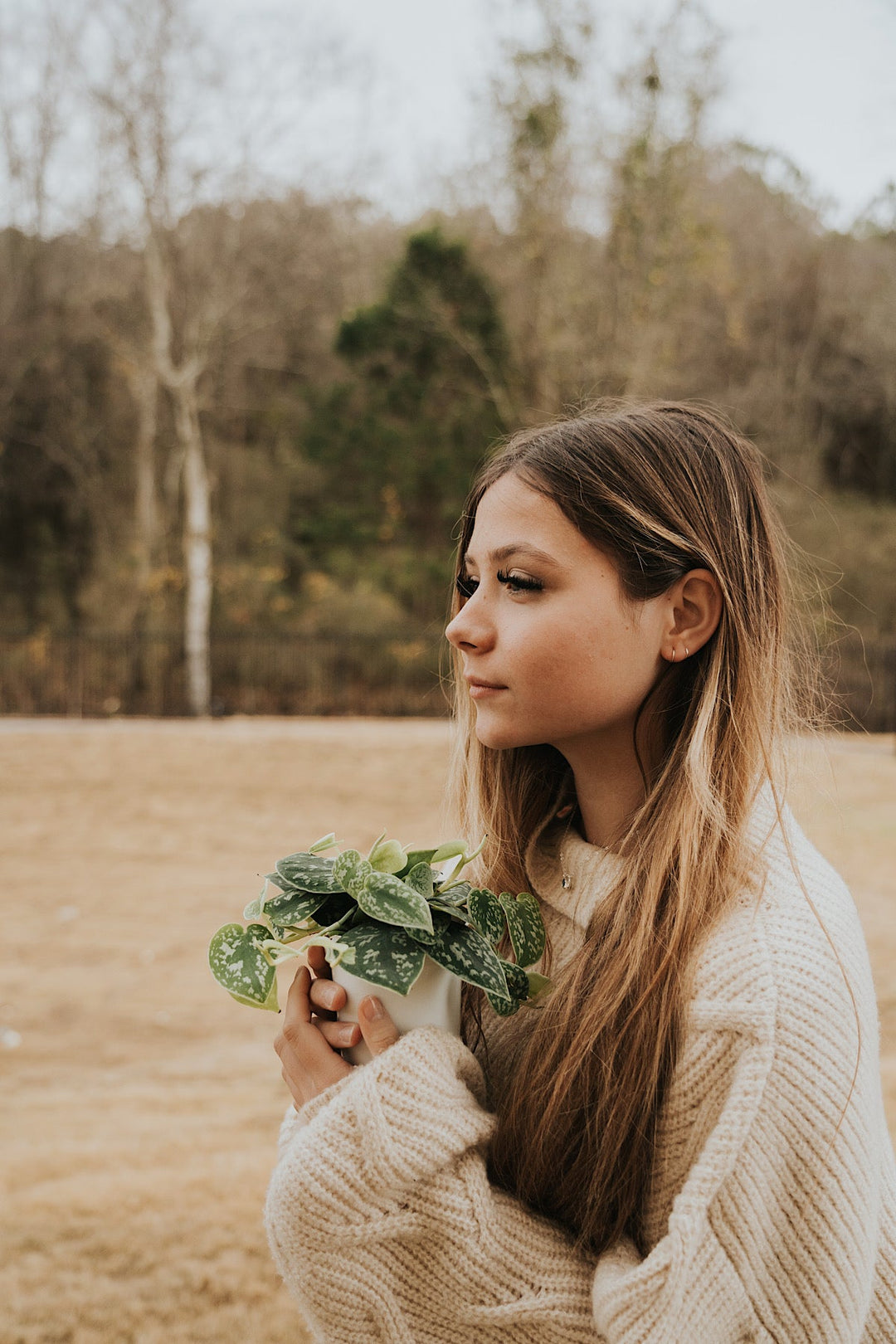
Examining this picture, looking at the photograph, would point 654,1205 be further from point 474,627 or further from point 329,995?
point 474,627

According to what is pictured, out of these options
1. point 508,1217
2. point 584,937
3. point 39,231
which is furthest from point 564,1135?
point 39,231

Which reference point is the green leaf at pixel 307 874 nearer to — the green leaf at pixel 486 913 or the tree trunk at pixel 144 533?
the green leaf at pixel 486 913

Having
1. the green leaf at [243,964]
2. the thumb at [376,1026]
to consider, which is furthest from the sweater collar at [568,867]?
the green leaf at [243,964]

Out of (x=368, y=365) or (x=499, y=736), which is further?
(x=368, y=365)

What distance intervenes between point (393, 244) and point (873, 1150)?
846 inches

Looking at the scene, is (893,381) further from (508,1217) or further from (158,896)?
(508,1217)

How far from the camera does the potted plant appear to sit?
1206mm

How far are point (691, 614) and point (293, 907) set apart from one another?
2.08ft

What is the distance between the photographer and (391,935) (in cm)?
123

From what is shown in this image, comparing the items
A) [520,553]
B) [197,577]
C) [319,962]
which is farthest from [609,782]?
[197,577]

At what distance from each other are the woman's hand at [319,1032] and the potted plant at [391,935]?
2 centimetres

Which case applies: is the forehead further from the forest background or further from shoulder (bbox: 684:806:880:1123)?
the forest background

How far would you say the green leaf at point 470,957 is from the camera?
1.22m

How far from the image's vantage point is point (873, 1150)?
1.19 m
